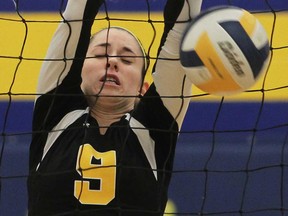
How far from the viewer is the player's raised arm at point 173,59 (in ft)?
4.76

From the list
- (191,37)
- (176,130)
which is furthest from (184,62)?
(176,130)

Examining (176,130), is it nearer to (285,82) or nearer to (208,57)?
(208,57)

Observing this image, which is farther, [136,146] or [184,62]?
[136,146]

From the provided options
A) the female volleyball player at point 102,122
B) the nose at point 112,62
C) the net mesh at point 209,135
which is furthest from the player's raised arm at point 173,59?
the net mesh at point 209,135

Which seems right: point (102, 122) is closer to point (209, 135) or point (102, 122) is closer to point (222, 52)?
point (222, 52)

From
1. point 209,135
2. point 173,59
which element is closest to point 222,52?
point 173,59

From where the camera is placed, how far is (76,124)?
1.53 metres

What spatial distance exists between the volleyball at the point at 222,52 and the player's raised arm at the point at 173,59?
0.10 metres

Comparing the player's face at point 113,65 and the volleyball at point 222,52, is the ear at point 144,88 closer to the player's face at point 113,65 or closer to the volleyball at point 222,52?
the player's face at point 113,65

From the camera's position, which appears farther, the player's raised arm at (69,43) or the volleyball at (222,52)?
the player's raised arm at (69,43)

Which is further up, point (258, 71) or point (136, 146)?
point (258, 71)

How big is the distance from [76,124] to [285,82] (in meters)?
1.14

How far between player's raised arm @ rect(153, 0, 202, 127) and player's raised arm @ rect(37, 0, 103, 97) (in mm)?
141

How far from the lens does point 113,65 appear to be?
154cm
